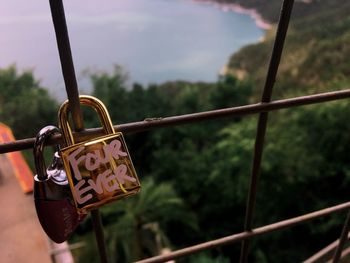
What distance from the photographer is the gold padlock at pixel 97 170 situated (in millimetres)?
267

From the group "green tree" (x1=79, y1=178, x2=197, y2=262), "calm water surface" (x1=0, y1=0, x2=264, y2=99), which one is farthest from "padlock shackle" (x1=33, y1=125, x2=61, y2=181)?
"calm water surface" (x1=0, y1=0, x2=264, y2=99)

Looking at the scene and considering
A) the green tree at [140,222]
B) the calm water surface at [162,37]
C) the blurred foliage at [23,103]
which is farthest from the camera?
the calm water surface at [162,37]

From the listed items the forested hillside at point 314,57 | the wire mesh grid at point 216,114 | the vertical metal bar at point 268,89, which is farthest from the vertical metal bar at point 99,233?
the forested hillside at point 314,57

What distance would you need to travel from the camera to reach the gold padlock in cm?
27

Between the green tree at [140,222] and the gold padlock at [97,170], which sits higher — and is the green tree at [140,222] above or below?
below

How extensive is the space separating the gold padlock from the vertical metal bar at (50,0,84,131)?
0.04ft

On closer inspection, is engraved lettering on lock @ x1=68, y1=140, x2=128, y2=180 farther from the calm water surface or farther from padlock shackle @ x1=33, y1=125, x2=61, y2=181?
the calm water surface

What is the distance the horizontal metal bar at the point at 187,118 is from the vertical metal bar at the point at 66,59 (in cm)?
2

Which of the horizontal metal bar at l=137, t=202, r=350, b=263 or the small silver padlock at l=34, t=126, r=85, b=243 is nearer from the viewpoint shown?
the small silver padlock at l=34, t=126, r=85, b=243

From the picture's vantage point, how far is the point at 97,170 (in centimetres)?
27

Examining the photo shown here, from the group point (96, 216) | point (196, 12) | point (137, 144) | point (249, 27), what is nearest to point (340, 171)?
point (137, 144)

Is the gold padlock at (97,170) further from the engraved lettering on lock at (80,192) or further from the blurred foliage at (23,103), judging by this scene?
the blurred foliage at (23,103)

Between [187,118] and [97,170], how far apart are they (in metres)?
0.10

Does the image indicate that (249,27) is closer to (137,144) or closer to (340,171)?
(137,144)
